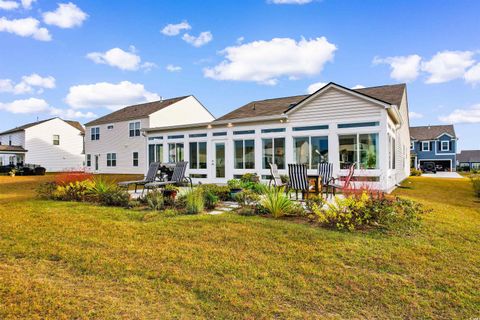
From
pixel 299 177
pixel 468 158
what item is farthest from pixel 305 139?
pixel 468 158

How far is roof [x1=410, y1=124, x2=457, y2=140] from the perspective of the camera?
3950 centimetres

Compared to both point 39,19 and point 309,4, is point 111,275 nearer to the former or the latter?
point 309,4

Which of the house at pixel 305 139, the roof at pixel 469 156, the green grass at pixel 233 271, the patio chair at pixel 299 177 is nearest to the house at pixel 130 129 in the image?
the house at pixel 305 139

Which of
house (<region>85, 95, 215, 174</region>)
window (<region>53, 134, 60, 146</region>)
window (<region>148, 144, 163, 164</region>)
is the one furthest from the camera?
window (<region>53, 134, 60, 146</region>)

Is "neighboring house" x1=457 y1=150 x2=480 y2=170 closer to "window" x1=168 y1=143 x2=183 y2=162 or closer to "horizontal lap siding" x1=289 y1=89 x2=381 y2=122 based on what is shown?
"horizontal lap siding" x1=289 y1=89 x2=381 y2=122

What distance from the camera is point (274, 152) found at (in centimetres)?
1409

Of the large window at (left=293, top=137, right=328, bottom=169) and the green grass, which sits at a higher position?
the large window at (left=293, top=137, right=328, bottom=169)

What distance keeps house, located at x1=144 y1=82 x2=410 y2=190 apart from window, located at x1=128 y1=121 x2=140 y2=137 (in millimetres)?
11664

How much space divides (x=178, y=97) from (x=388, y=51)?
66.8ft

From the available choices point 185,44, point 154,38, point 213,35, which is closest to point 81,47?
point 154,38

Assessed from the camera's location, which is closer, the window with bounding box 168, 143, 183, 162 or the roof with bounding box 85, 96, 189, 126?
the window with bounding box 168, 143, 183, 162

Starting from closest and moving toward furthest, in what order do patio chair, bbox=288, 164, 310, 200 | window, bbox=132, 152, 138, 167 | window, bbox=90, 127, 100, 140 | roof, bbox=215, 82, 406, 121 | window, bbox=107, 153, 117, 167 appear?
patio chair, bbox=288, 164, 310, 200
roof, bbox=215, 82, 406, 121
window, bbox=132, 152, 138, 167
window, bbox=107, 153, 117, 167
window, bbox=90, 127, 100, 140

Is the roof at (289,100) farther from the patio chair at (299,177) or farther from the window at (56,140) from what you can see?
the window at (56,140)

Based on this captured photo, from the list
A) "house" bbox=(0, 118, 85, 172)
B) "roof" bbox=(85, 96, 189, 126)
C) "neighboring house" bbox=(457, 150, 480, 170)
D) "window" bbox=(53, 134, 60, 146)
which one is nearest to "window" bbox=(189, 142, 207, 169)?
"roof" bbox=(85, 96, 189, 126)
